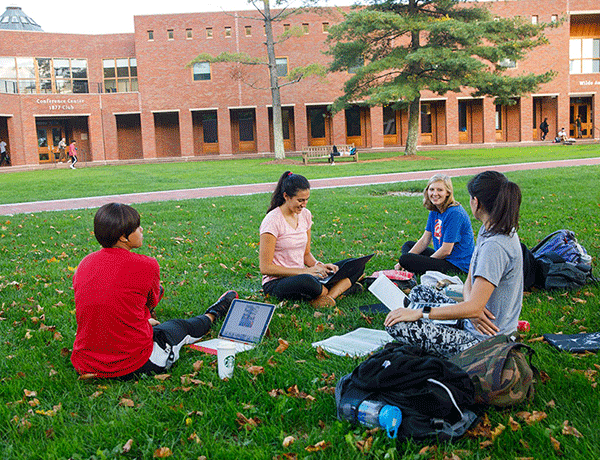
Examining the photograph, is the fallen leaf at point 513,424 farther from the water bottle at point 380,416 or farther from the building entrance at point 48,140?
the building entrance at point 48,140

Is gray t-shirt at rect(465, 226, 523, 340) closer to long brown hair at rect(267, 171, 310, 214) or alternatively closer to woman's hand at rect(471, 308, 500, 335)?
woman's hand at rect(471, 308, 500, 335)

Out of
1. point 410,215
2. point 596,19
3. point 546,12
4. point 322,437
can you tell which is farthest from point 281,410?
point 596,19

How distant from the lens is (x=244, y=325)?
449 cm

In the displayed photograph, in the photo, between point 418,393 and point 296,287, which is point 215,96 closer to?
point 296,287

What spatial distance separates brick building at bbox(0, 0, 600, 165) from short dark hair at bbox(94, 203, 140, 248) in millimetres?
36074

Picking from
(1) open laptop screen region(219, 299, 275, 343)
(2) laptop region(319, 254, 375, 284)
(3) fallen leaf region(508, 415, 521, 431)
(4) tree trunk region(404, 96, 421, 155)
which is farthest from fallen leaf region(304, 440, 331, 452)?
(4) tree trunk region(404, 96, 421, 155)

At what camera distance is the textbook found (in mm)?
4020

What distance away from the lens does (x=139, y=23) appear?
39.0 metres

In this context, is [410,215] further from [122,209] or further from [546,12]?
[546,12]

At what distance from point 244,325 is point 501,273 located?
204 cm

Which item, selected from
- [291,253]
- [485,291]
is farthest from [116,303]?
[485,291]

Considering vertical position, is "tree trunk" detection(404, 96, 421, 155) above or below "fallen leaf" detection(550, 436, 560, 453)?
above

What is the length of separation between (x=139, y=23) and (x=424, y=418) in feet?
134

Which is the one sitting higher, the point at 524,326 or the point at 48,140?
the point at 48,140
